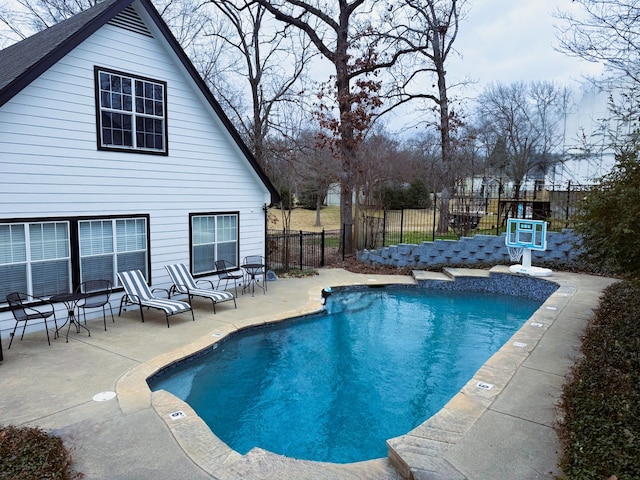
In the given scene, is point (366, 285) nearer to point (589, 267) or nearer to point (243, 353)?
point (243, 353)

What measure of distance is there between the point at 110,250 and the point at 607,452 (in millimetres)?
8727

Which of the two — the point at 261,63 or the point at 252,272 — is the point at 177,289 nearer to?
the point at 252,272

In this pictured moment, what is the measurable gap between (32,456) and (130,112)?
7.12 metres

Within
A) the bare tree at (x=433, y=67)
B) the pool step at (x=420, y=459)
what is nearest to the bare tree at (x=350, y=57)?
the bare tree at (x=433, y=67)

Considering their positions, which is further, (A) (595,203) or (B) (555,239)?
(B) (555,239)

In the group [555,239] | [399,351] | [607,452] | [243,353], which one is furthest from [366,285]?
[607,452]

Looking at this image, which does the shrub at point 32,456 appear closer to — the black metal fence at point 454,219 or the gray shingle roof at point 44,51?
the gray shingle roof at point 44,51

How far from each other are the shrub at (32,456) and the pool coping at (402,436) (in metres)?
0.88

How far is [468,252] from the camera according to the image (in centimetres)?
1492

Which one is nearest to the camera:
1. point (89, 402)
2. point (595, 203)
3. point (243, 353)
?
point (89, 402)

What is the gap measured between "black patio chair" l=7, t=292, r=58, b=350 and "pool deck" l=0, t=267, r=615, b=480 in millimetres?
342

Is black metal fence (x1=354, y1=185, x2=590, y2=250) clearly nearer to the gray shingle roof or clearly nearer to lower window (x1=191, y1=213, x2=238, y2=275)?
lower window (x1=191, y1=213, x2=238, y2=275)

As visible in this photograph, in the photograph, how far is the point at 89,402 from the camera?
16.6 feet

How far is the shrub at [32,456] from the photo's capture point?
11.6 ft
